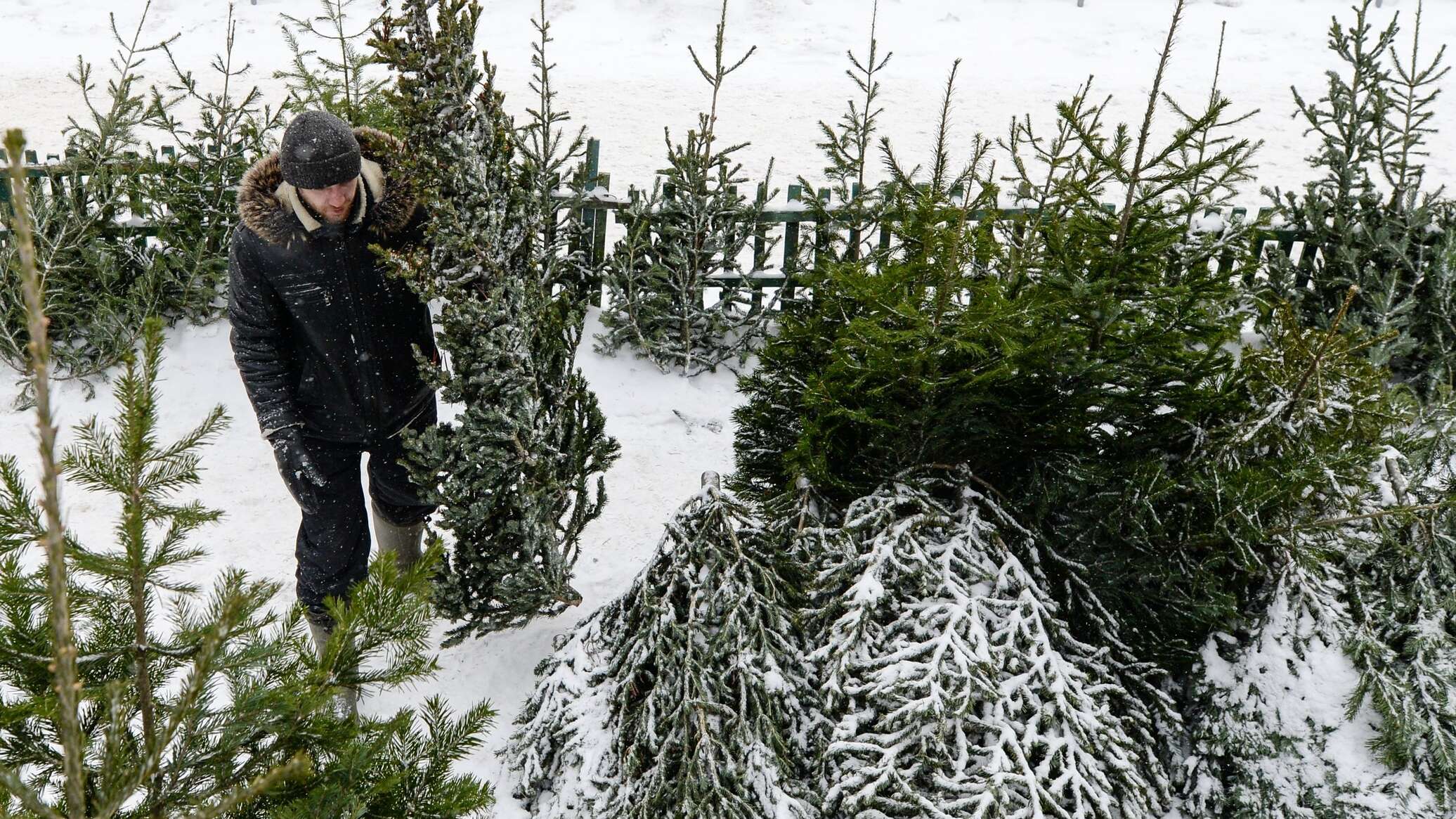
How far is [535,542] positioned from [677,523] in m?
0.62

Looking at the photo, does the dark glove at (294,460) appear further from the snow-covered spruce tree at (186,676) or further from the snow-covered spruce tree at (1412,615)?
the snow-covered spruce tree at (1412,615)

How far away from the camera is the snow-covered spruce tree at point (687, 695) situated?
8.56 ft

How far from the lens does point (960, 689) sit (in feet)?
8.18

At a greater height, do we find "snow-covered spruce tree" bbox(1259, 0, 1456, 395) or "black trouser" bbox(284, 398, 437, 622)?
"snow-covered spruce tree" bbox(1259, 0, 1456, 395)

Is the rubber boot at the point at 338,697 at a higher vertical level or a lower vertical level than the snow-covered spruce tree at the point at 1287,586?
lower

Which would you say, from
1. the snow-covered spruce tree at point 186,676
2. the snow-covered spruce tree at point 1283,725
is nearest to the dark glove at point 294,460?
the snow-covered spruce tree at point 186,676

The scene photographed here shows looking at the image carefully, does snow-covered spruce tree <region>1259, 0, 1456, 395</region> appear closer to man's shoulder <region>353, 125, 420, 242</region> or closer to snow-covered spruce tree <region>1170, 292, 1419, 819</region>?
snow-covered spruce tree <region>1170, 292, 1419, 819</region>

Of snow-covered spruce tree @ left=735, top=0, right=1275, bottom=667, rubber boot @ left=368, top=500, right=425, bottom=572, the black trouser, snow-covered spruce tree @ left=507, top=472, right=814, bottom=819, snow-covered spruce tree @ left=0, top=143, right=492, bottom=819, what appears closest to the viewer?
snow-covered spruce tree @ left=0, top=143, right=492, bottom=819

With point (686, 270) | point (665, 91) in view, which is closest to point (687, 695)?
point (686, 270)

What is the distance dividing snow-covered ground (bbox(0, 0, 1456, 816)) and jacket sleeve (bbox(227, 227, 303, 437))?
1147 mm

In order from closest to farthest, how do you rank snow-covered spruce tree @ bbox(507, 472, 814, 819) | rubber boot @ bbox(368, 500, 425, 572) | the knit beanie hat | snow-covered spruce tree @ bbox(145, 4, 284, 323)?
1. snow-covered spruce tree @ bbox(507, 472, 814, 819)
2. the knit beanie hat
3. rubber boot @ bbox(368, 500, 425, 572)
4. snow-covered spruce tree @ bbox(145, 4, 284, 323)

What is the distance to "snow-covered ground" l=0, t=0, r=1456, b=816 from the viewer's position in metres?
4.52

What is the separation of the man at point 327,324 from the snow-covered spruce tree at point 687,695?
84 cm

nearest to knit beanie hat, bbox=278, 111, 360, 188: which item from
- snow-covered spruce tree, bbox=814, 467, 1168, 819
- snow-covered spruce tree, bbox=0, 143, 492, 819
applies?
snow-covered spruce tree, bbox=0, 143, 492, 819
